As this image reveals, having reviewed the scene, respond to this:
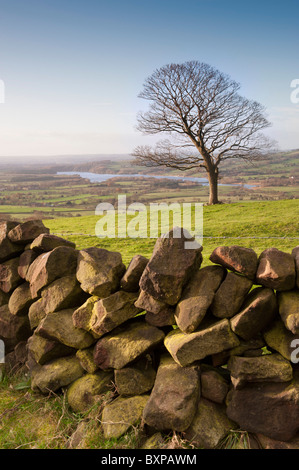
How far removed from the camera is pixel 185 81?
25.5 m

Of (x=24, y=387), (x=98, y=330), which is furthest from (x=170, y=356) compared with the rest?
(x=24, y=387)

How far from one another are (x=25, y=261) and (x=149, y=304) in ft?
8.17

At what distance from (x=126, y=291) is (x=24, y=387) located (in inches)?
83.8

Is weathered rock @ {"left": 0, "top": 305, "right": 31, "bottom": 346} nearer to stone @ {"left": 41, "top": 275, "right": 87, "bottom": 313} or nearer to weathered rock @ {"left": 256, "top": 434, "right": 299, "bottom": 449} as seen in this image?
stone @ {"left": 41, "top": 275, "right": 87, "bottom": 313}

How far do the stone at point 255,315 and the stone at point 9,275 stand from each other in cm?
366

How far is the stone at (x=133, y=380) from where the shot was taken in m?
4.14

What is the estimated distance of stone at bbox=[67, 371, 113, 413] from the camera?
14.2ft

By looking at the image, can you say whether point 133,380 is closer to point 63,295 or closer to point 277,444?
point 63,295

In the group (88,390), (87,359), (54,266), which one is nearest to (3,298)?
(54,266)

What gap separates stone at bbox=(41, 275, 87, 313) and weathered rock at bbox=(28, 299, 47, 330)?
10 cm

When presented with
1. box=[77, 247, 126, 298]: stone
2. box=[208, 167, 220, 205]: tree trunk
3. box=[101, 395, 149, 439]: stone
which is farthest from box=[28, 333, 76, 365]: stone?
box=[208, 167, 220, 205]: tree trunk
